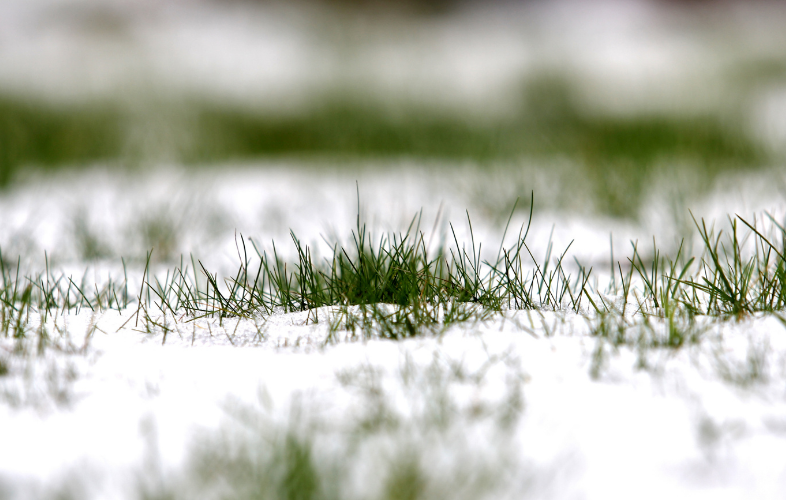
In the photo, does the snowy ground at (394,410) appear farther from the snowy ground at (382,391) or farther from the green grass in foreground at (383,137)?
the green grass in foreground at (383,137)

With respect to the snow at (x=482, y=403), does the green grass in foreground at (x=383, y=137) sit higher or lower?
higher

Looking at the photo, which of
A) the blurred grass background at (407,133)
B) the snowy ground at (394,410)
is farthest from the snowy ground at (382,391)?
the blurred grass background at (407,133)

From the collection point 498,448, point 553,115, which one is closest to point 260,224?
point 498,448

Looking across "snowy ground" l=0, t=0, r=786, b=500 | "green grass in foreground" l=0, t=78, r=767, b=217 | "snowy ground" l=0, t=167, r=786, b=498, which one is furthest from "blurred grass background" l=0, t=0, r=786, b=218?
"snowy ground" l=0, t=167, r=786, b=498

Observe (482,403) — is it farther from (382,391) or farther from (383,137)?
(383,137)

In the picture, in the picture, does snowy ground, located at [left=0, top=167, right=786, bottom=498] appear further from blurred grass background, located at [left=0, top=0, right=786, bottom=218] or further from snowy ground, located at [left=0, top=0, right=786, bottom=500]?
blurred grass background, located at [left=0, top=0, right=786, bottom=218]

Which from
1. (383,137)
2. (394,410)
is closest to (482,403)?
(394,410)

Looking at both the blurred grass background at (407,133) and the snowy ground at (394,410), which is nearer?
the snowy ground at (394,410)

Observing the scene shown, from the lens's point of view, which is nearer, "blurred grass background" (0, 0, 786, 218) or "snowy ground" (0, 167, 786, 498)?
"snowy ground" (0, 167, 786, 498)
